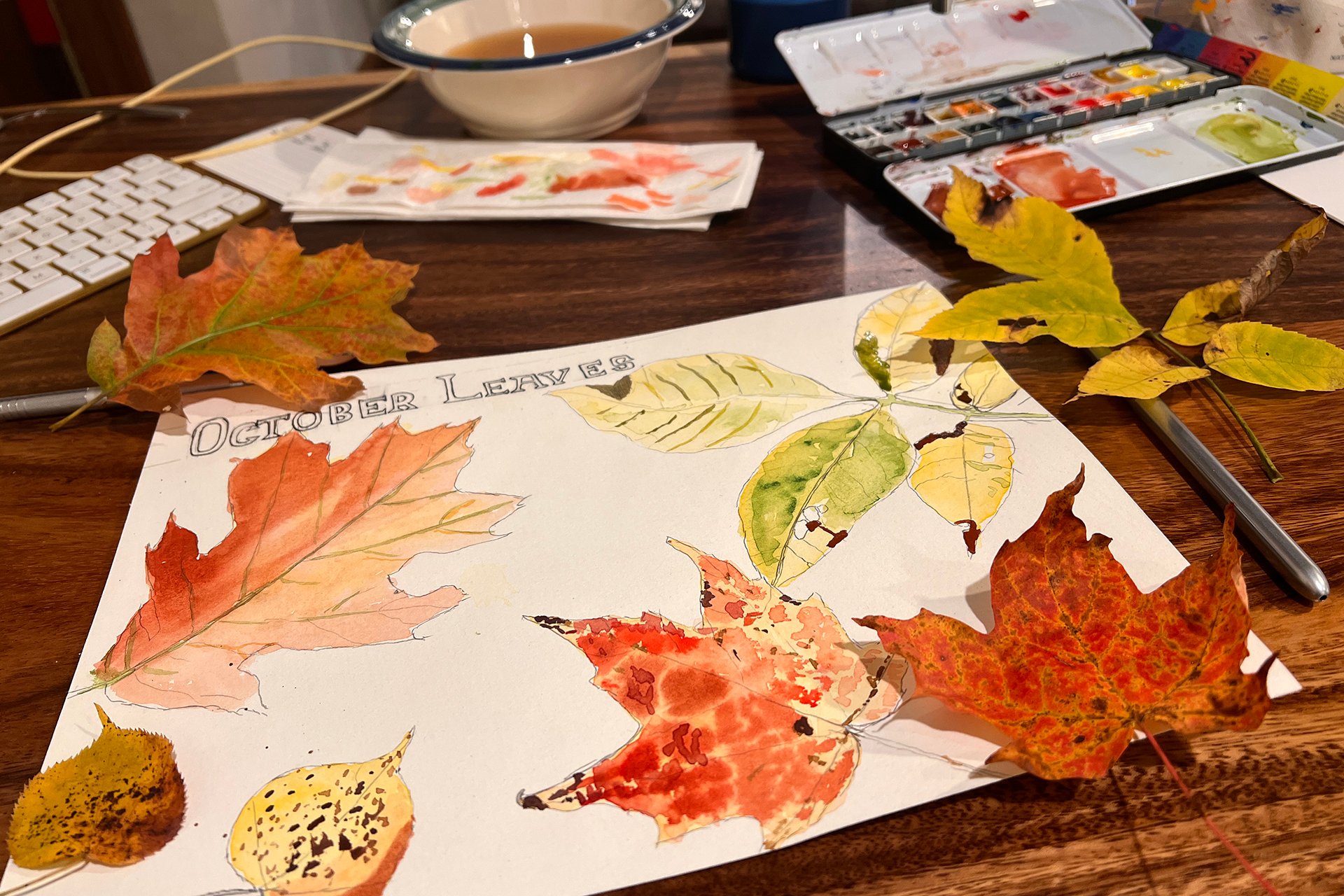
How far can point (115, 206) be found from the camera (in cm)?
61

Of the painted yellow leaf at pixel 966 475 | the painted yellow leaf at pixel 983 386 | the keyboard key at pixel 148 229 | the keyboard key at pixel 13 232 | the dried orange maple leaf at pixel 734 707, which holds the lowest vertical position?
the dried orange maple leaf at pixel 734 707

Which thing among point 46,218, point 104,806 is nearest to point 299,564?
point 104,806

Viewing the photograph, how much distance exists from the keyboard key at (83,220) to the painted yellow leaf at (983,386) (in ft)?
1.87

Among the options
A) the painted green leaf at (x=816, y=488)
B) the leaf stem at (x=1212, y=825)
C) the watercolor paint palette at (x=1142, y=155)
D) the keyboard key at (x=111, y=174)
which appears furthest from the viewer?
the keyboard key at (x=111, y=174)

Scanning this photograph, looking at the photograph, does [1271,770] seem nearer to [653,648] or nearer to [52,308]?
[653,648]

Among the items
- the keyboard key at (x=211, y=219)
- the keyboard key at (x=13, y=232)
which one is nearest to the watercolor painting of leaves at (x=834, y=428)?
the keyboard key at (x=211, y=219)

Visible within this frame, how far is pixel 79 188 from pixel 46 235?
0.07 metres

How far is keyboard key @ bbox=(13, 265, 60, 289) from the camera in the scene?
54 centimetres

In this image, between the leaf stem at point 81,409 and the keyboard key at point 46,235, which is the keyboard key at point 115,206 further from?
the leaf stem at point 81,409

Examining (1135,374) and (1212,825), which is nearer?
(1212,825)

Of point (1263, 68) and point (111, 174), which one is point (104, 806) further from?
point (1263, 68)

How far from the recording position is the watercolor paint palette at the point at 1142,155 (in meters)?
0.53

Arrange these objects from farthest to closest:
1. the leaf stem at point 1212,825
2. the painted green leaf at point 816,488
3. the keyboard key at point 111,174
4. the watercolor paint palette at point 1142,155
Answer: the keyboard key at point 111,174
the watercolor paint palette at point 1142,155
the painted green leaf at point 816,488
the leaf stem at point 1212,825

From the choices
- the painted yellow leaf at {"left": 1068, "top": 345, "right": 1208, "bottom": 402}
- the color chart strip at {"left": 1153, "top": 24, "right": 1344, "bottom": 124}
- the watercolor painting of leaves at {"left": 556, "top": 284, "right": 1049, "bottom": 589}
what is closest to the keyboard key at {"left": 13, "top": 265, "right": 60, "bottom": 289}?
→ the watercolor painting of leaves at {"left": 556, "top": 284, "right": 1049, "bottom": 589}
